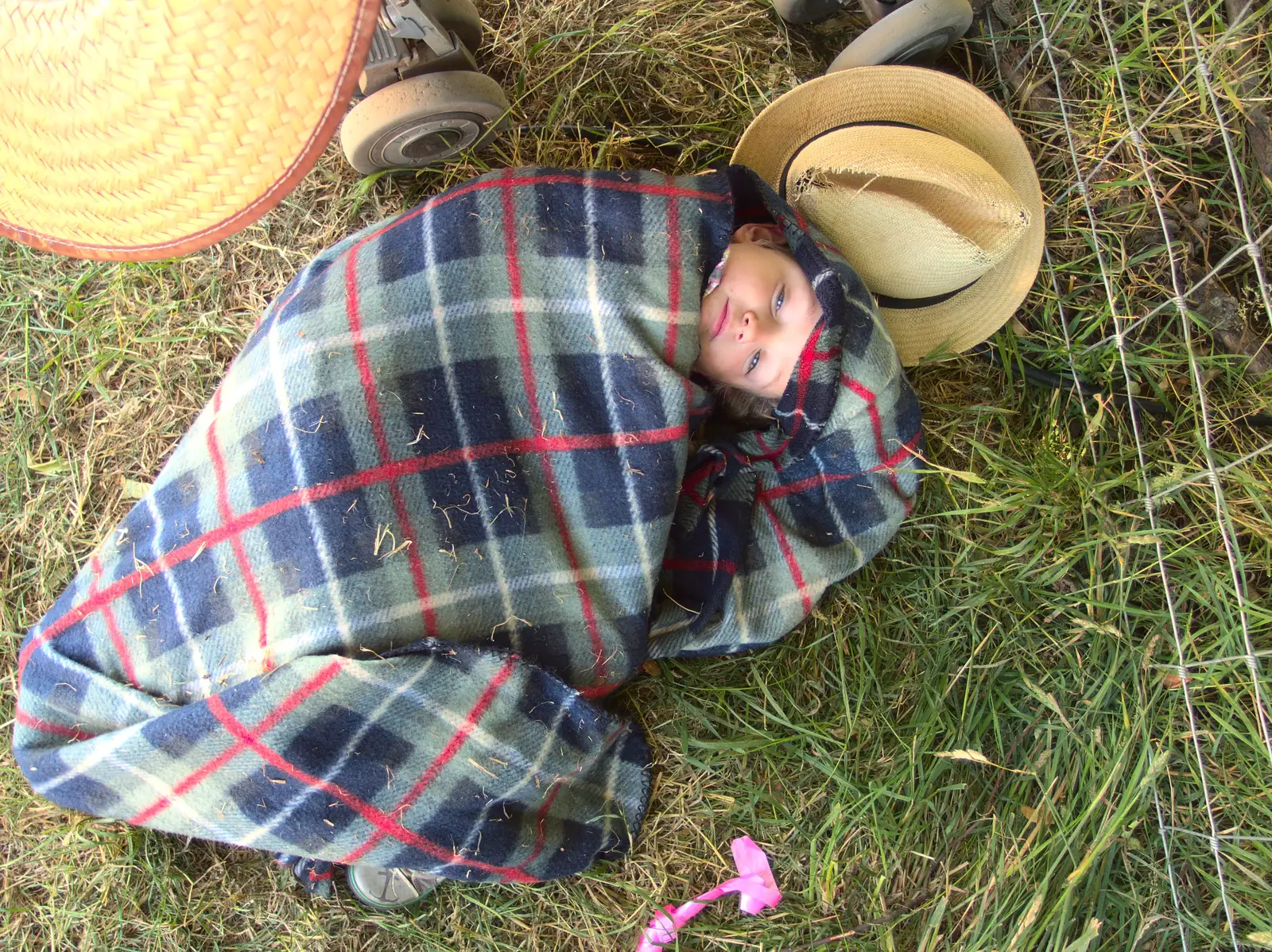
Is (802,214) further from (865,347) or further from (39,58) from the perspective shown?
(39,58)

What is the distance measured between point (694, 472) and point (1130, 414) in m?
1.07

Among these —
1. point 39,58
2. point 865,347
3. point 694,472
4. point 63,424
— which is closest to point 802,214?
point 865,347

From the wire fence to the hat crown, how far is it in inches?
15.9

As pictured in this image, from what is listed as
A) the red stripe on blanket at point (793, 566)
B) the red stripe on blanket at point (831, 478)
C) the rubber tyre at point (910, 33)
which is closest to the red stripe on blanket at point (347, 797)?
the red stripe on blanket at point (793, 566)

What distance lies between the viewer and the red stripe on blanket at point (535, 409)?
6.08 ft

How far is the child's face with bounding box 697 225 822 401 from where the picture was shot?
74.0 inches

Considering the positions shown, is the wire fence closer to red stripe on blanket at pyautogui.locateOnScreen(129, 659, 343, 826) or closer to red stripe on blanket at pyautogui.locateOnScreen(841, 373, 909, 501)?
red stripe on blanket at pyautogui.locateOnScreen(841, 373, 909, 501)

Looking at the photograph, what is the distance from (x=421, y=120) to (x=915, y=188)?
3.72 feet

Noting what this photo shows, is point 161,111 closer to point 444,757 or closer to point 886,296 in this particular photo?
point 444,757

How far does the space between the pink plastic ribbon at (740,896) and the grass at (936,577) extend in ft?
0.13

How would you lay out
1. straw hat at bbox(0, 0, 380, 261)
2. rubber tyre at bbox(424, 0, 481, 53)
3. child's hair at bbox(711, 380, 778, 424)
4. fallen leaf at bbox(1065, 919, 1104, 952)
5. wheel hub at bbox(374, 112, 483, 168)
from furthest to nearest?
child's hair at bbox(711, 380, 778, 424) → wheel hub at bbox(374, 112, 483, 168) → rubber tyre at bbox(424, 0, 481, 53) → fallen leaf at bbox(1065, 919, 1104, 952) → straw hat at bbox(0, 0, 380, 261)

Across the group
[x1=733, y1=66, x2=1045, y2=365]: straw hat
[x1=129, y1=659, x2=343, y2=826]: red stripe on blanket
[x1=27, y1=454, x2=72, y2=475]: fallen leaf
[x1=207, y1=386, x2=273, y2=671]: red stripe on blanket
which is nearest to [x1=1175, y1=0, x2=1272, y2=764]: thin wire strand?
[x1=733, y1=66, x2=1045, y2=365]: straw hat

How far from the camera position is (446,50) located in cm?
187

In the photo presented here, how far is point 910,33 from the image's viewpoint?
1995 mm
